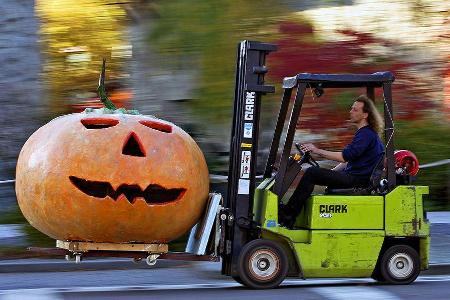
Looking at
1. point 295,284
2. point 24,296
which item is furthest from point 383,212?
point 24,296

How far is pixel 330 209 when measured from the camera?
993 cm

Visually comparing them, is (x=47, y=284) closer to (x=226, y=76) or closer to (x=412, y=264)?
(x=412, y=264)

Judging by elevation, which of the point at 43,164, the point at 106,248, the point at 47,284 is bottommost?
the point at 47,284

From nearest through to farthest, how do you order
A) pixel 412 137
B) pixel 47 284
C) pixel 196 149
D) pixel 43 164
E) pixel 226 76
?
pixel 43 164 < pixel 196 149 < pixel 47 284 < pixel 226 76 < pixel 412 137

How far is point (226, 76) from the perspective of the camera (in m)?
14.3

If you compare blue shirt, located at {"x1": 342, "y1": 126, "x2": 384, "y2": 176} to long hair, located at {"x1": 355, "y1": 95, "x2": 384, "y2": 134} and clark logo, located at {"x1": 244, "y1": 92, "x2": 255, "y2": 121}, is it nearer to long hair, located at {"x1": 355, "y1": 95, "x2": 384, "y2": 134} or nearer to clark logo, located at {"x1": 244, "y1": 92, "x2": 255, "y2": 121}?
long hair, located at {"x1": 355, "y1": 95, "x2": 384, "y2": 134}

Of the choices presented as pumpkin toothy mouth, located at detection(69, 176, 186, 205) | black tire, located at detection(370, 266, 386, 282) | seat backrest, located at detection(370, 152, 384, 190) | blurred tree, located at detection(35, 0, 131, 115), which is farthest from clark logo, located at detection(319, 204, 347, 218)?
blurred tree, located at detection(35, 0, 131, 115)

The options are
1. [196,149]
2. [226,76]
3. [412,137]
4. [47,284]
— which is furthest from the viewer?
[412,137]

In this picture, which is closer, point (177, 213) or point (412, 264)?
point (177, 213)

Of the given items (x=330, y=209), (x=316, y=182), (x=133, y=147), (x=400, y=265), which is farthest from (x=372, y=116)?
(x=133, y=147)

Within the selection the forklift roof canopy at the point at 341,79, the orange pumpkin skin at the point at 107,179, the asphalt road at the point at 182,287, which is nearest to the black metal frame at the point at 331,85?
the forklift roof canopy at the point at 341,79

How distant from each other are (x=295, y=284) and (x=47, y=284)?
8.03 ft

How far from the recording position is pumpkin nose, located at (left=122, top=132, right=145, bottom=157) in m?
9.45

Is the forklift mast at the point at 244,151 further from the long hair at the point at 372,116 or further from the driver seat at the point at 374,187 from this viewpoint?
the long hair at the point at 372,116
